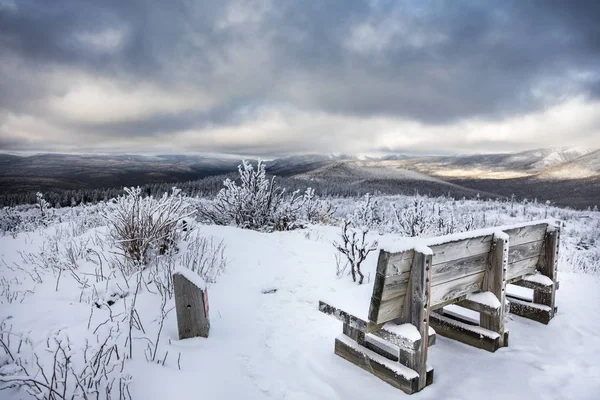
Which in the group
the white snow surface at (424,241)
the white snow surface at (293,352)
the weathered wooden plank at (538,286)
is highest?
the white snow surface at (424,241)

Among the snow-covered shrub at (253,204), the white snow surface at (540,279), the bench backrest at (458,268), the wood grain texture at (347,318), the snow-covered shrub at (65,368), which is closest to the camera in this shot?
the snow-covered shrub at (65,368)

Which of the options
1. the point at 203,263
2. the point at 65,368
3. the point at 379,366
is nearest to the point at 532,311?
the point at 379,366

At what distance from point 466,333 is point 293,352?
185cm

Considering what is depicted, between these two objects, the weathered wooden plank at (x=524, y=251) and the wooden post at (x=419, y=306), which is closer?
the wooden post at (x=419, y=306)

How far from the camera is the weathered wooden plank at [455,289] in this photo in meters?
2.84

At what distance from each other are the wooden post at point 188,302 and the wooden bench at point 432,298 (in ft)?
3.73

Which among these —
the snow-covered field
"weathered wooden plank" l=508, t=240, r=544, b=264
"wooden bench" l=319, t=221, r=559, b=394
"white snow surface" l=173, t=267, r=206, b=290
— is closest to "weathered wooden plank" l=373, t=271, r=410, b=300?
"wooden bench" l=319, t=221, r=559, b=394

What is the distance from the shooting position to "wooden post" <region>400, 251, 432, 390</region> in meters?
2.49

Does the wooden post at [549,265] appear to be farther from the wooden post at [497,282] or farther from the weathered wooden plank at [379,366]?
the weathered wooden plank at [379,366]

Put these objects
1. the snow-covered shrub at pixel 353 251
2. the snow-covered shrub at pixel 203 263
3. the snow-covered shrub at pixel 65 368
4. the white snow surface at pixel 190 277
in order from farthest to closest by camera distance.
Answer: the snow-covered shrub at pixel 353 251
the snow-covered shrub at pixel 203 263
the white snow surface at pixel 190 277
the snow-covered shrub at pixel 65 368

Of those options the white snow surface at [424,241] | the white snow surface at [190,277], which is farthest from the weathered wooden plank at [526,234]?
the white snow surface at [190,277]

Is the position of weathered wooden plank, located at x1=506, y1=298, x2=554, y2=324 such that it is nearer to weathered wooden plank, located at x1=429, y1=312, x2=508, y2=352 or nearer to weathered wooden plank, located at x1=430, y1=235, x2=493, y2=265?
weathered wooden plank, located at x1=429, y1=312, x2=508, y2=352

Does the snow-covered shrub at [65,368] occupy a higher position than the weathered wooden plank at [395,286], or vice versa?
the weathered wooden plank at [395,286]

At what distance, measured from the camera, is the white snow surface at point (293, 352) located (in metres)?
2.52
